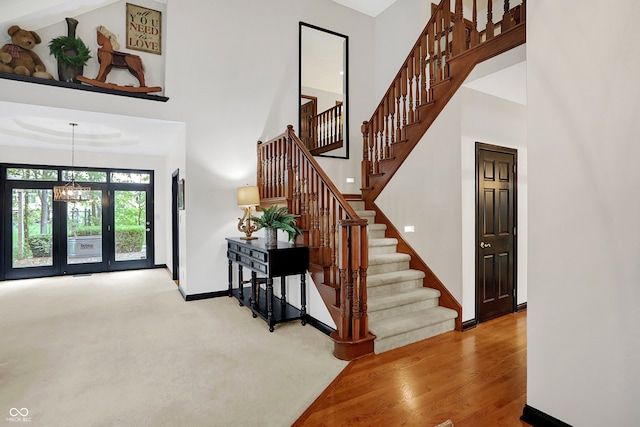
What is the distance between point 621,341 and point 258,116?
4953 mm

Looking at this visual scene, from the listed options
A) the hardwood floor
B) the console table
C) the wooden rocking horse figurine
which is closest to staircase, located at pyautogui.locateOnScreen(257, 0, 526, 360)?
the console table

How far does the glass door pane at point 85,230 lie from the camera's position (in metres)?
6.94

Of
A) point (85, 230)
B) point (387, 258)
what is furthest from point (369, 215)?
point (85, 230)

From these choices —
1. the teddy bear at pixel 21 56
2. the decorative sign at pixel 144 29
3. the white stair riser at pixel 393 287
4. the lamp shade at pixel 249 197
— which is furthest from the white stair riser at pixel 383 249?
the teddy bear at pixel 21 56

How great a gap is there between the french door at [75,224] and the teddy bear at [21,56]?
130 inches

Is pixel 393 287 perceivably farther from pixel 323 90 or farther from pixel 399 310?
pixel 323 90

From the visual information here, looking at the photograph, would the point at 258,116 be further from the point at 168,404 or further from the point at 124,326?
the point at 168,404

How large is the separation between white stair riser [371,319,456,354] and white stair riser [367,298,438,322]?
0.64 feet

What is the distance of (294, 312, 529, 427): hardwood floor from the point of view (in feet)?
7.09

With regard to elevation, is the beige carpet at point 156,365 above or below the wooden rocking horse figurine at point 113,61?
below

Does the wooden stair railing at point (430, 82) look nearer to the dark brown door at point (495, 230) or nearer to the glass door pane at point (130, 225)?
the dark brown door at point (495, 230)

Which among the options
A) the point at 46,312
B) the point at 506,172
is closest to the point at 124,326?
the point at 46,312

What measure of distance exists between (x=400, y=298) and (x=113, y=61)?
4877 mm

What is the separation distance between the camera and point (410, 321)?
11.3 feet
